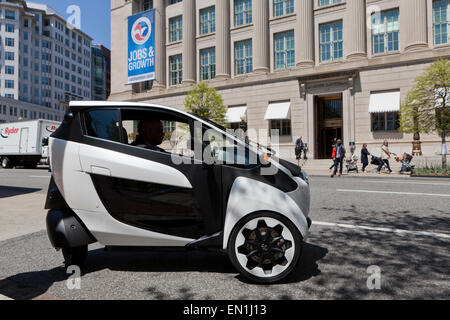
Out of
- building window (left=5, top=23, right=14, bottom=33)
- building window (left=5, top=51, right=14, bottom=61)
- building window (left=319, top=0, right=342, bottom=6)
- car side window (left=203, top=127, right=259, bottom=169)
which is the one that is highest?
building window (left=5, top=23, right=14, bottom=33)

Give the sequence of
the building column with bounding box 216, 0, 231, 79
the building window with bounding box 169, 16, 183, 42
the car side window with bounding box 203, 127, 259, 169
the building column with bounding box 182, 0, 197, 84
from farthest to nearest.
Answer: the building window with bounding box 169, 16, 183, 42 → the building column with bounding box 182, 0, 197, 84 → the building column with bounding box 216, 0, 231, 79 → the car side window with bounding box 203, 127, 259, 169

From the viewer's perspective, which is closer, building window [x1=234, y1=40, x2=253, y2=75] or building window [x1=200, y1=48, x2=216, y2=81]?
building window [x1=234, y1=40, x2=253, y2=75]

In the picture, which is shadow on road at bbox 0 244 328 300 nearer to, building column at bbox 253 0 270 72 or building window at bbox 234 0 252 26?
building column at bbox 253 0 270 72

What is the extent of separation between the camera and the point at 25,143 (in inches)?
979

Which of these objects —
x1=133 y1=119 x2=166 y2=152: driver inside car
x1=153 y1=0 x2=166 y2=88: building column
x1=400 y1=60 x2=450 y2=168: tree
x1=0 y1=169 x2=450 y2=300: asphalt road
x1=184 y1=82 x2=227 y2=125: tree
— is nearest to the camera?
x1=0 y1=169 x2=450 y2=300: asphalt road

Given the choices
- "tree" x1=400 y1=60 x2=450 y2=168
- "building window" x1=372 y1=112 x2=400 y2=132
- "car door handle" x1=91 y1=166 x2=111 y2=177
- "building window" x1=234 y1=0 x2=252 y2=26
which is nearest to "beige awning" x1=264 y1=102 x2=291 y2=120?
"building window" x1=372 y1=112 x2=400 y2=132

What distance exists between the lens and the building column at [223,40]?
31.9 meters

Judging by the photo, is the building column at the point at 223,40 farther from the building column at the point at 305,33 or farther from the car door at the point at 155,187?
the car door at the point at 155,187

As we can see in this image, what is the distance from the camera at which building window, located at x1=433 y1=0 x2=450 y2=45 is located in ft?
77.4

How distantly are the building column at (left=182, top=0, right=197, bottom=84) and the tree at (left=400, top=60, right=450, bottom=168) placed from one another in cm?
2198

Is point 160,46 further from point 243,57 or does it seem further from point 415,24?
point 415,24

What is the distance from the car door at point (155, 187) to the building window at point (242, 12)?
1232 inches

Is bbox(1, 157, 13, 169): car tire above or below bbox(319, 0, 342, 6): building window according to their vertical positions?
below

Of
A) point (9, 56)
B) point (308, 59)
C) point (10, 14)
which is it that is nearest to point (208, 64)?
point (308, 59)
